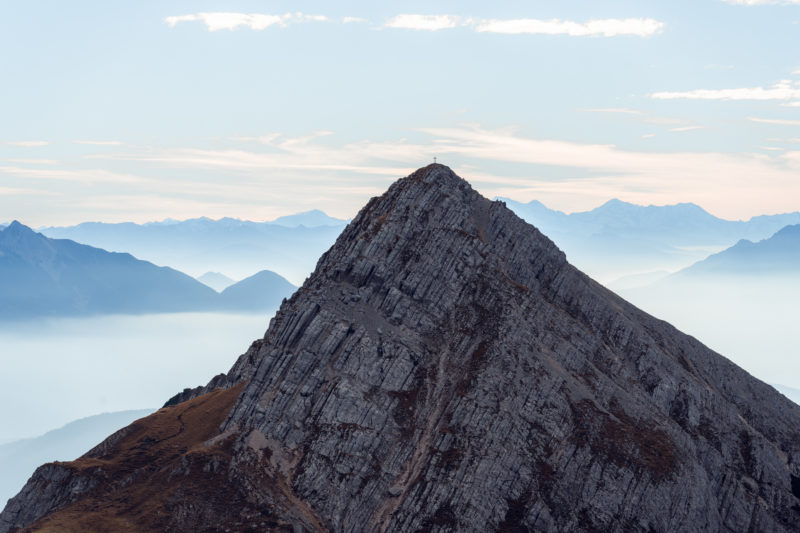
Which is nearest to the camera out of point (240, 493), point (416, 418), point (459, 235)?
point (240, 493)

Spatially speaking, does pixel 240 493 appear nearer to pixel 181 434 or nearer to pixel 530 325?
pixel 181 434

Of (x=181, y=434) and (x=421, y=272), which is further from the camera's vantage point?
(x=421, y=272)

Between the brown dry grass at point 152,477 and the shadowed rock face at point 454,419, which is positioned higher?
the shadowed rock face at point 454,419

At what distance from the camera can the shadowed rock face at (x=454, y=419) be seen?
115 m

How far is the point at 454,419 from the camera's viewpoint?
122812 mm

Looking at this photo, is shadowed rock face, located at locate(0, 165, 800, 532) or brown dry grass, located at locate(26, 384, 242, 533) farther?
shadowed rock face, located at locate(0, 165, 800, 532)

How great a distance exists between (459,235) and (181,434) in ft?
242

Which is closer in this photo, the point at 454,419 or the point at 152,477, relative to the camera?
the point at 152,477

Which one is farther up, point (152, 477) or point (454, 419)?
point (454, 419)

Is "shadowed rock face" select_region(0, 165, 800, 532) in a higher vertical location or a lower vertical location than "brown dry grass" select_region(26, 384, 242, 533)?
higher

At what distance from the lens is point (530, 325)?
452 feet

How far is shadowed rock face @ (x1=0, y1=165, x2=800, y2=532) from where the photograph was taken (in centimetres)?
11525

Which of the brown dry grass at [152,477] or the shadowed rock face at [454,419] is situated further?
the shadowed rock face at [454,419]

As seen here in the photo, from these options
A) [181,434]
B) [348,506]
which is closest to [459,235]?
[348,506]
